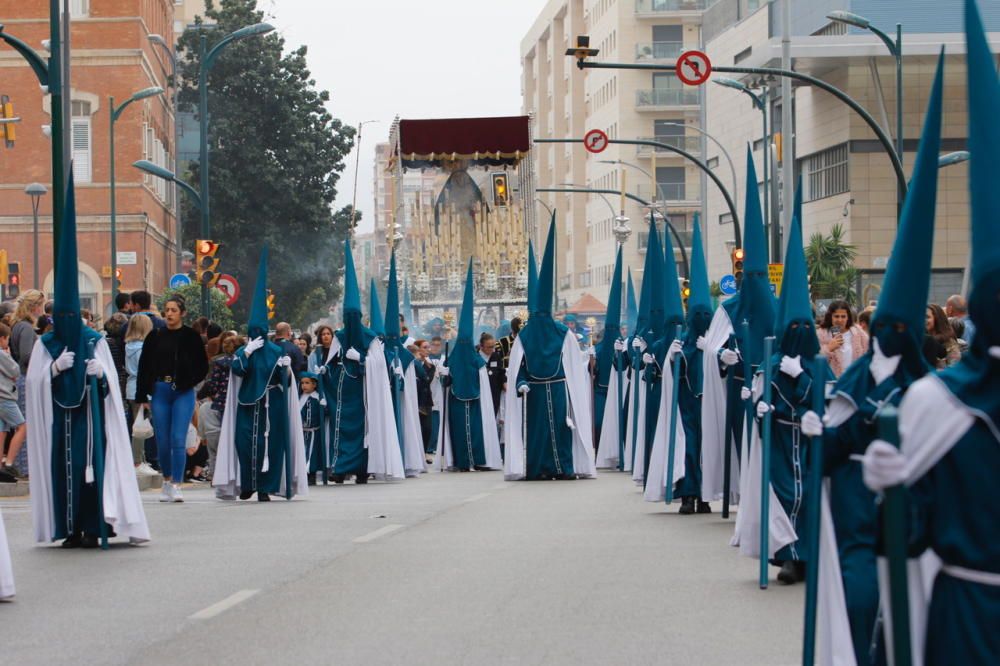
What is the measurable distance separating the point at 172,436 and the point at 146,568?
5.69 m

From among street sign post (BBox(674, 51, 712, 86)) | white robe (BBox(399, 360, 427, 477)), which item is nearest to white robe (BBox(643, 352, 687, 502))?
white robe (BBox(399, 360, 427, 477))

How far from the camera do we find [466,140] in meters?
36.8

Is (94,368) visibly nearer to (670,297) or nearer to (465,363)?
(670,297)

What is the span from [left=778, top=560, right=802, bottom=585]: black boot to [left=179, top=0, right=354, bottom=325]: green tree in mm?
54147

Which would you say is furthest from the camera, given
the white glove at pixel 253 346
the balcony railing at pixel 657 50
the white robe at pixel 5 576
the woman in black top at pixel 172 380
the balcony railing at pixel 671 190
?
the balcony railing at pixel 657 50

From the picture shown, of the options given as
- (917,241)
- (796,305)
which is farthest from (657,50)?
(917,241)

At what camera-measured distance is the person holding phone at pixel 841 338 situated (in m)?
17.0

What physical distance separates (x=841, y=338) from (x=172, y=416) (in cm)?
636

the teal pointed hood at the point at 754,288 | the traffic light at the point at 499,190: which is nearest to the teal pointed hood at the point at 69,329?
the teal pointed hood at the point at 754,288

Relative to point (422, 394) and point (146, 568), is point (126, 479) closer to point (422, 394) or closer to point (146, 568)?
point (146, 568)

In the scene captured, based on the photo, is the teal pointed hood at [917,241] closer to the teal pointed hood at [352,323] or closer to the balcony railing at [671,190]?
the teal pointed hood at [352,323]

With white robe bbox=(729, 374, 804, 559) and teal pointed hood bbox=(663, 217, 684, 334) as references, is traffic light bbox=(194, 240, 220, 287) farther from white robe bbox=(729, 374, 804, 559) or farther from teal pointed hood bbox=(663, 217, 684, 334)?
white robe bbox=(729, 374, 804, 559)

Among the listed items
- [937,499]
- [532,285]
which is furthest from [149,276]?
[937,499]

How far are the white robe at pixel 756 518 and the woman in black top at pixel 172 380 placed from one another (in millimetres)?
7564
